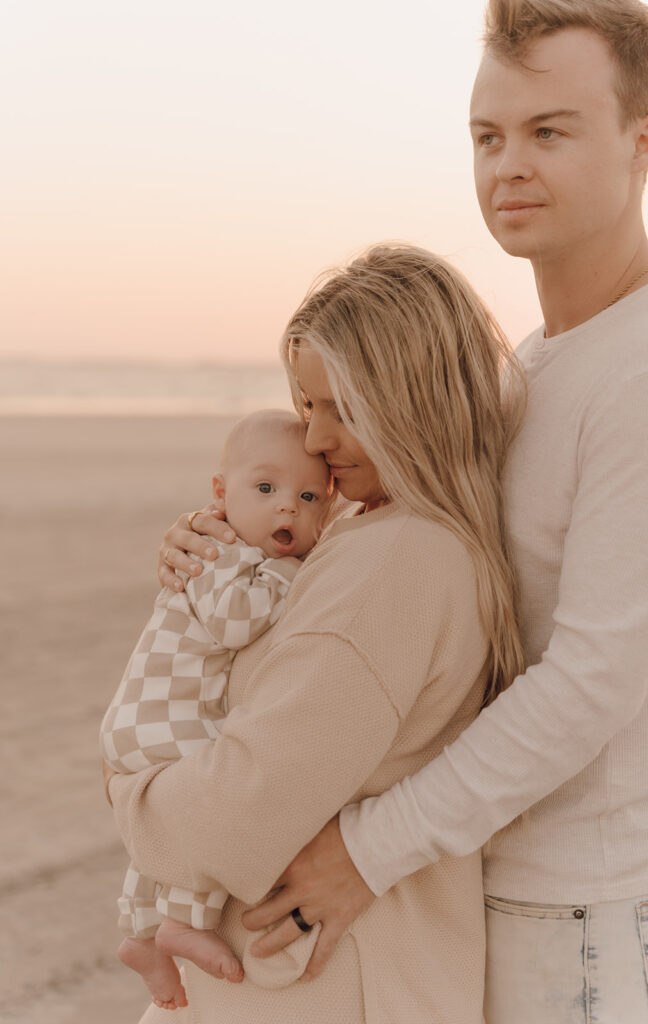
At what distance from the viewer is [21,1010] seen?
354 centimetres

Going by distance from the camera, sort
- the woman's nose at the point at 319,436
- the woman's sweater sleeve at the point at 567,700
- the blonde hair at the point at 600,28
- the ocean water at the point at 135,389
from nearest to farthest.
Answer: the woman's sweater sleeve at the point at 567,700, the blonde hair at the point at 600,28, the woman's nose at the point at 319,436, the ocean water at the point at 135,389

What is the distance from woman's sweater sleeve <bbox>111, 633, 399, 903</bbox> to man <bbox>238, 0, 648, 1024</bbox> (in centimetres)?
9

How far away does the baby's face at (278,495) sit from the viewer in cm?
226

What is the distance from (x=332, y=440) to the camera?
6.89ft

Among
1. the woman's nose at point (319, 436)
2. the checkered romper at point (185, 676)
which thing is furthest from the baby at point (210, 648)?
the woman's nose at point (319, 436)

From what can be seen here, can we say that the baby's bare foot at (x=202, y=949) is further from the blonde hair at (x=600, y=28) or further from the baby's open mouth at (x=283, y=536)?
the blonde hair at (x=600, y=28)

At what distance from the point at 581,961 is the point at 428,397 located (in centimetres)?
103

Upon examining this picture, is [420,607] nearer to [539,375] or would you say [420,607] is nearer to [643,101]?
[539,375]

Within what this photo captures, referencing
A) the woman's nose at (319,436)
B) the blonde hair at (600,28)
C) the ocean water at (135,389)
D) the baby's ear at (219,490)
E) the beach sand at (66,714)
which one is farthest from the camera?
the ocean water at (135,389)

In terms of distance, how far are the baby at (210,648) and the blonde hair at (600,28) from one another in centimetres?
85

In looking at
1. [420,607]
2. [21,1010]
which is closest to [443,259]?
[420,607]

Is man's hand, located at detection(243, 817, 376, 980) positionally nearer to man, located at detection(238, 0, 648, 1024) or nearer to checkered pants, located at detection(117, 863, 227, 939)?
man, located at detection(238, 0, 648, 1024)

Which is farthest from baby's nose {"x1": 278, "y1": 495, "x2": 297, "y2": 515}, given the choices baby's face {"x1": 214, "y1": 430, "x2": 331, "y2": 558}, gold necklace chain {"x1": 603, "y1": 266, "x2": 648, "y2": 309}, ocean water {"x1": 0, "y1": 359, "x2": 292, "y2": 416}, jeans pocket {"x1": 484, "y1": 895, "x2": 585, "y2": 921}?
ocean water {"x1": 0, "y1": 359, "x2": 292, "y2": 416}

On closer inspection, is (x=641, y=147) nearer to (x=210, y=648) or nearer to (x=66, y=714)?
(x=210, y=648)
